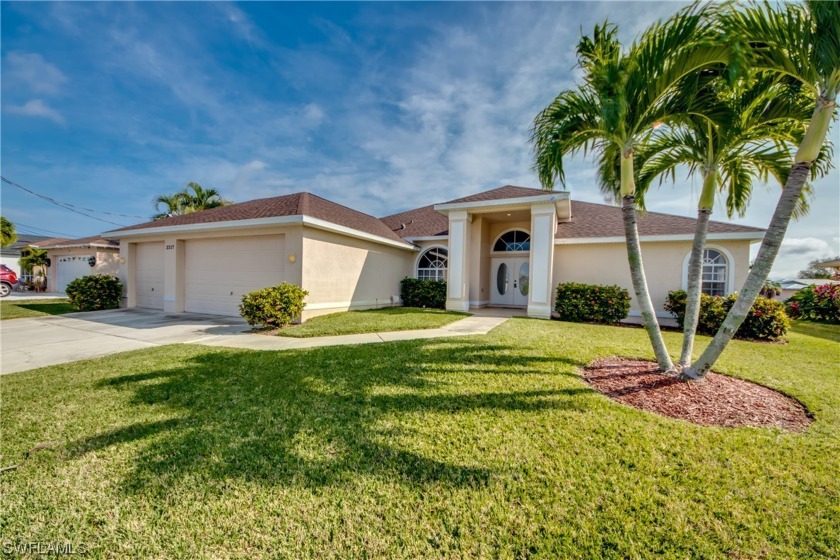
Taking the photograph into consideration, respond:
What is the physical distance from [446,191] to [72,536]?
54.9 ft

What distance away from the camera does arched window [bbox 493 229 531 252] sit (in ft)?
49.5

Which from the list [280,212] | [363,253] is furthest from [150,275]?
→ [363,253]

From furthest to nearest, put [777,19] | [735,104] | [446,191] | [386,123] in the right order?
[446,191], [386,123], [735,104], [777,19]

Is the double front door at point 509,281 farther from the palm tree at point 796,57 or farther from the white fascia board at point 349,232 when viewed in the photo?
the palm tree at point 796,57

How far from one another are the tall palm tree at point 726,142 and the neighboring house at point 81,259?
75.7 feet

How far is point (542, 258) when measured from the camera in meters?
11.6

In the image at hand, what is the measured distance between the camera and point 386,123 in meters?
13.8

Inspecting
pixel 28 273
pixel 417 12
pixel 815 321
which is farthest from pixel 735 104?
pixel 28 273

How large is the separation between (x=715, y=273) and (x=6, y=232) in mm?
47958

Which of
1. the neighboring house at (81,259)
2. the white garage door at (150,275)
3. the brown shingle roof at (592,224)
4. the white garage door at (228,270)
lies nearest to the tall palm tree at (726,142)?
the brown shingle roof at (592,224)

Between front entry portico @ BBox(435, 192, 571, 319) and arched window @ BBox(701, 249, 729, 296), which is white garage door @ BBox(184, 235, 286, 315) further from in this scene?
arched window @ BBox(701, 249, 729, 296)

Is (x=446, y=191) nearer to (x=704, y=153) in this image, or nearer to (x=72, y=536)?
(x=704, y=153)

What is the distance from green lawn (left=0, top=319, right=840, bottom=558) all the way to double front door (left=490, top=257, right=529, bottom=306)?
10447 mm

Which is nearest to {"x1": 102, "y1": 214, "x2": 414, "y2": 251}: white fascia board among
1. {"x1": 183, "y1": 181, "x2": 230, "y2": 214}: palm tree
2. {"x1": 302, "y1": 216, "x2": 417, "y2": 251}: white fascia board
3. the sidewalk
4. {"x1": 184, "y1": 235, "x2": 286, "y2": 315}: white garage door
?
{"x1": 302, "y1": 216, "x2": 417, "y2": 251}: white fascia board
